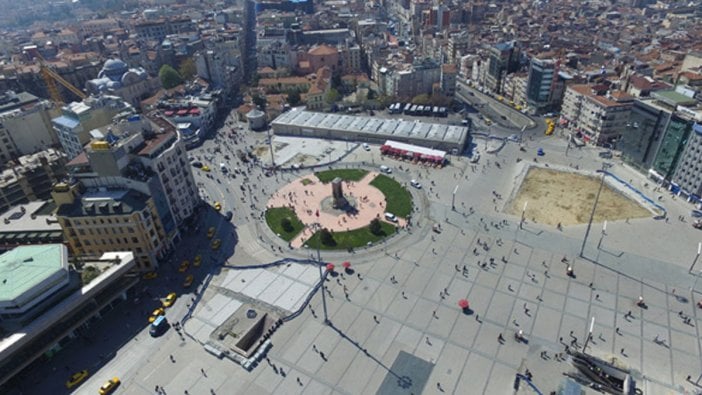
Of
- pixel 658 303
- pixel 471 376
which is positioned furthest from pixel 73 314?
pixel 658 303

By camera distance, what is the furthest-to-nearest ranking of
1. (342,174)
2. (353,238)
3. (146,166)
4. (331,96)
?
(331,96) < (342,174) < (353,238) < (146,166)

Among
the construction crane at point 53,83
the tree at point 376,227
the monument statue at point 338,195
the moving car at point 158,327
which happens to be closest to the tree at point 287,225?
the monument statue at point 338,195

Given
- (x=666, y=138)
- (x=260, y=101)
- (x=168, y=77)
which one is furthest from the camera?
(x=168, y=77)

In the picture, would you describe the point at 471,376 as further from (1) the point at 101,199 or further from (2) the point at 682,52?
(2) the point at 682,52

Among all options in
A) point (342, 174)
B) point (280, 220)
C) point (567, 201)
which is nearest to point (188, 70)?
point (342, 174)

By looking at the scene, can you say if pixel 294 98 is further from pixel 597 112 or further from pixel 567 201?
pixel 567 201

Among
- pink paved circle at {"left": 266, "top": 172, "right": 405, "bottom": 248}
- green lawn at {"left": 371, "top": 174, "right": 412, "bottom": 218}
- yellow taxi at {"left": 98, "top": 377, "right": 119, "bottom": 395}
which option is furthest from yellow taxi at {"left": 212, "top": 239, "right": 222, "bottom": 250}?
green lawn at {"left": 371, "top": 174, "right": 412, "bottom": 218}
